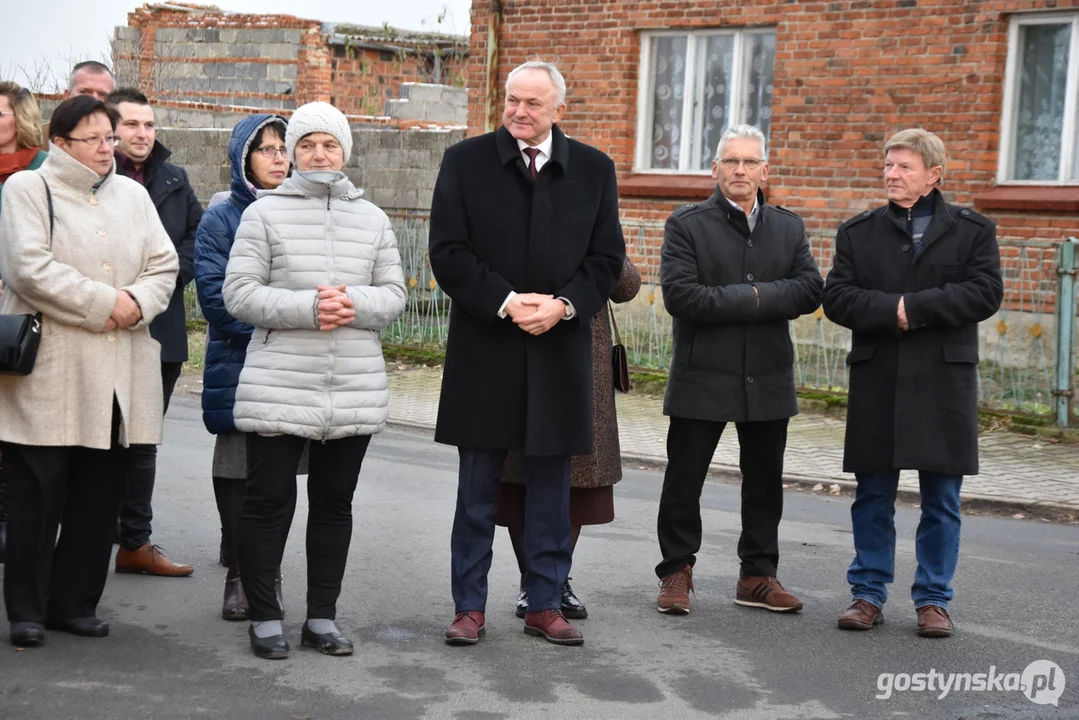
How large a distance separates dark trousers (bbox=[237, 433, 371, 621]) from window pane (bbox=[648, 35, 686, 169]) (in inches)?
415

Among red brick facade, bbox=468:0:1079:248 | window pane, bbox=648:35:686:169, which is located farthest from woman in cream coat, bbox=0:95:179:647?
window pane, bbox=648:35:686:169

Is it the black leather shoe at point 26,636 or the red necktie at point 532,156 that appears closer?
the black leather shoe at point 26,636

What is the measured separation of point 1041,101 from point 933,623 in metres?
8.70

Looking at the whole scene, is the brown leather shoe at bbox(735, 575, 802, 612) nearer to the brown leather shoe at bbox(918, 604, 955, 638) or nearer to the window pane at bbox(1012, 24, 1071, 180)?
the brown leather shoe at bbox(918, 604, 955, 638)

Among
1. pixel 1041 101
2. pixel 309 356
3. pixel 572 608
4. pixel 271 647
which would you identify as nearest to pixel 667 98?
pixel 1041 101

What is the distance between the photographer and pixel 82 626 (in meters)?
5.62

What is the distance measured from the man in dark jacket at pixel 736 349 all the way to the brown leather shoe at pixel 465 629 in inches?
35.7

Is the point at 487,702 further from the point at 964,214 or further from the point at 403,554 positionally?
the point at 964,214

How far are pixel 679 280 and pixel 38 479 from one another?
2637mm

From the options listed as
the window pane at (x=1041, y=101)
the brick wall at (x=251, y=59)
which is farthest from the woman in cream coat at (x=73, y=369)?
the brick wall at (x=251, y=59)

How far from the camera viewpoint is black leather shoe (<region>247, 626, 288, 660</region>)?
5.39 m

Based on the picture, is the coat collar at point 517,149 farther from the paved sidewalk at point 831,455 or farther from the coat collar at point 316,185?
the paved sidewalk at point 831,455

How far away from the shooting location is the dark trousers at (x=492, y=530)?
578 cm

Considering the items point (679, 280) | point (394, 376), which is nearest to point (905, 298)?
point (679, 280)
